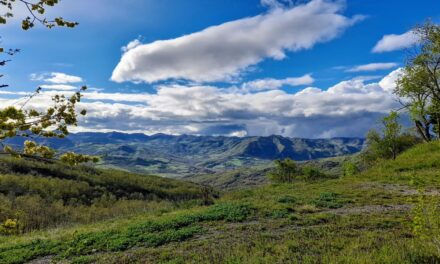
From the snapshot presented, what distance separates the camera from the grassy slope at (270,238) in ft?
39.7

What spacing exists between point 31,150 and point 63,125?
109 cm

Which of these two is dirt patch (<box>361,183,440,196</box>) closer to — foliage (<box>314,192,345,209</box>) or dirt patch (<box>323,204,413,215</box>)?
dirt patch (<box>323,204,413,215</box>)

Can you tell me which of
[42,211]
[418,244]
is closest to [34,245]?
[418,244]

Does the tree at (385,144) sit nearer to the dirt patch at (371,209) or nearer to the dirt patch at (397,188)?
the dirt patch at (397,188)

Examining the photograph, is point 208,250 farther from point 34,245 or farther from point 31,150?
point 34,245

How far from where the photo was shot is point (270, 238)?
15680mm

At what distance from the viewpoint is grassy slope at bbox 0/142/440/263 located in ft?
39.7

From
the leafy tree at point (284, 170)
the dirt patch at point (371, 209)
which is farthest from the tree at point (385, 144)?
the dirt patch at point (371, 209)

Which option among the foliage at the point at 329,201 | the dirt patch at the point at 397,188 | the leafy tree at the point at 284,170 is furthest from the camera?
the leafy tree at the point at 284,170

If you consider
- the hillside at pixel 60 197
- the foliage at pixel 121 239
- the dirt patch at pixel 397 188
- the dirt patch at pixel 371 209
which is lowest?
the hillside at pixel 60 197

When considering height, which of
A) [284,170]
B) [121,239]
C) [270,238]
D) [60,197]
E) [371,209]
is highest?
[371,209]

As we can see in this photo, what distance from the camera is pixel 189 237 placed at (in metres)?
17.3

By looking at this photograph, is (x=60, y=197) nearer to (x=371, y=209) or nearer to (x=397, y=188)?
(x=397, y=188)

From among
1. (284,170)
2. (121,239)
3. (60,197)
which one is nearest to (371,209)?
(121,239)
